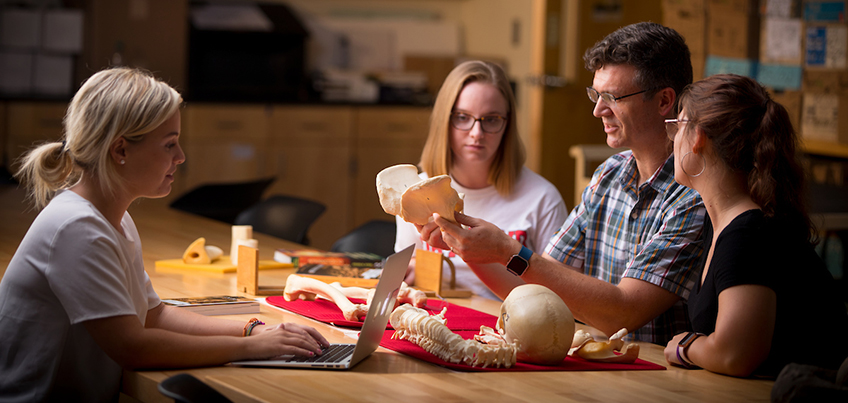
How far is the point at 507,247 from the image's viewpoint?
185cm

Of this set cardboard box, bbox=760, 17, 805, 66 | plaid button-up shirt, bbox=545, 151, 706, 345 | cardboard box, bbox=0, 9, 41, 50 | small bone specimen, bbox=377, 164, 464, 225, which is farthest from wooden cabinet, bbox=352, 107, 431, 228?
small bone specimen, bbox=377, 164, 464, 225

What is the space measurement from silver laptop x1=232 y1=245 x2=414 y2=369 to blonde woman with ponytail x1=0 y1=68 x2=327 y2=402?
0.03 metres

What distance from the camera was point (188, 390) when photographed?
133cm

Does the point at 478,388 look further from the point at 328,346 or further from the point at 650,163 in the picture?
the point at 650,163

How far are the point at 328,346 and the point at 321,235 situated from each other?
4.64 meters

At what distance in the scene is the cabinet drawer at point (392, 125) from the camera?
6254mm

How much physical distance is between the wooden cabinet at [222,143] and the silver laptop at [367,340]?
4.42m

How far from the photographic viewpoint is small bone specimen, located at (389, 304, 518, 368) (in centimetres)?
156

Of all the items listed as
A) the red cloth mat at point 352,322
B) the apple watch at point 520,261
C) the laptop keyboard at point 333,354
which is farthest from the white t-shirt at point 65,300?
the apple watch at point 520,261

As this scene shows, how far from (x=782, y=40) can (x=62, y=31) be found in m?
4.72

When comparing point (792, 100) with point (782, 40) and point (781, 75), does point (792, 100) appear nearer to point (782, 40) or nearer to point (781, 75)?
point (781, 75)

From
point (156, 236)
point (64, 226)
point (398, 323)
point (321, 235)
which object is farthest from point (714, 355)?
point (321, 235)

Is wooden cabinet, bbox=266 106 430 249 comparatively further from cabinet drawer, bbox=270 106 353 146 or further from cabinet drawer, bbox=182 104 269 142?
cabinet drawer, bbox=182 104 269 142

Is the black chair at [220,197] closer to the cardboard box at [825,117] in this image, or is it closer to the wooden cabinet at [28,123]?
the wooden cabinet at [28,123]
